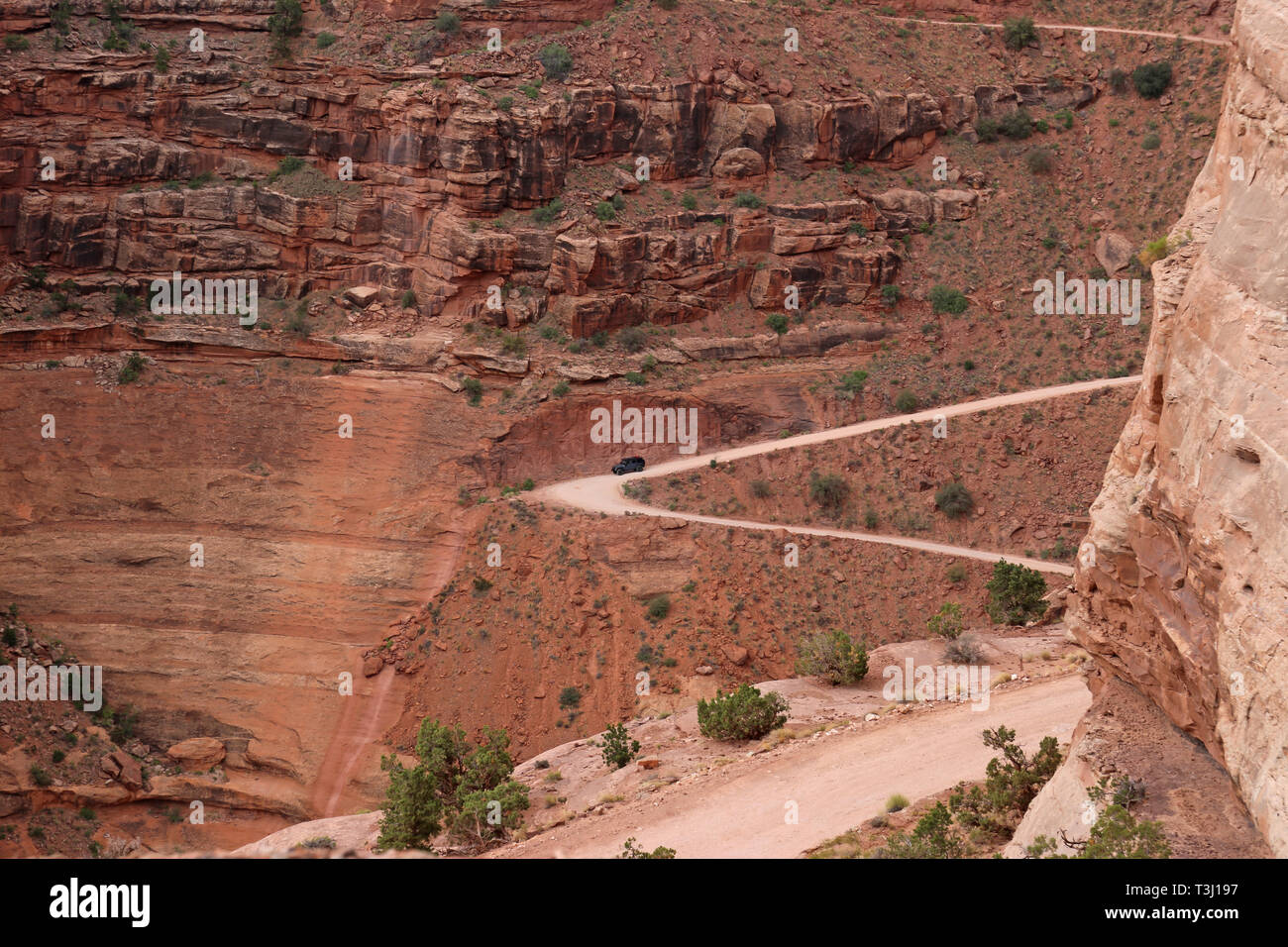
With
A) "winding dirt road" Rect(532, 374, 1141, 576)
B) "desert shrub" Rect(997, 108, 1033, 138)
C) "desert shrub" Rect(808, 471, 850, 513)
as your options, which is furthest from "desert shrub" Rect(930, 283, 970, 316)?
"desert shrub" Rect(808, 471, 850, 513)

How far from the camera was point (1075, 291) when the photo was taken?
5334 centimetres

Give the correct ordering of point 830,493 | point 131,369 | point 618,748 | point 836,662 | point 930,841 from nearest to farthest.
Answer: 1. point 930,841
2. point 618,748
3. point 836,662
4. point 830,493
5. point 131,369

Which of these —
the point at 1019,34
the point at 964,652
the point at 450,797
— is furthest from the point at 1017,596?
the point at 1019,34

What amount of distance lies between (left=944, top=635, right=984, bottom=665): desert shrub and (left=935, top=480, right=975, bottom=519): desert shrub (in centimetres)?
1440

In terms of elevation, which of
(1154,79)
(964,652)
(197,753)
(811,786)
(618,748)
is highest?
(1154,79)

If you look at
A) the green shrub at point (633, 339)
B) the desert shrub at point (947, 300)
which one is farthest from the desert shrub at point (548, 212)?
the desert shrub at point (947, 300)

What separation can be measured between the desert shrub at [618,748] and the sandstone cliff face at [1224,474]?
15323mm

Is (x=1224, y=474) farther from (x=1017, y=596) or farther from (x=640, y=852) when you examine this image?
(x=1017, y=596)

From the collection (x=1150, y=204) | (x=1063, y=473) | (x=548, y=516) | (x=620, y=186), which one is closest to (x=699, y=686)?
(x=548, y=516)

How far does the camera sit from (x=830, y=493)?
45.6 meters

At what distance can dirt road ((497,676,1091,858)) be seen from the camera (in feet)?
68.7

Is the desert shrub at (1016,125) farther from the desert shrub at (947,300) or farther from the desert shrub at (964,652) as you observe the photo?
the desert shrub at (964,652)

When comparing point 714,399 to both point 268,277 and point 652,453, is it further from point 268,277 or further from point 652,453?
point 268,277

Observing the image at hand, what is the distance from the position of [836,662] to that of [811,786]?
312 inches
